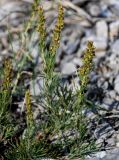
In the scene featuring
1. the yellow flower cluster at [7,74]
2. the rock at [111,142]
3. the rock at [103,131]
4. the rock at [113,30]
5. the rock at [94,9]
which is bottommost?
the rock at [111,142]

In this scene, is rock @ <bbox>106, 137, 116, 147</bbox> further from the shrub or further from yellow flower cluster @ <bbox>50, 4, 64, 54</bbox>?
yellow flower cluster @ <bbox>50, 4, 64, 54</bbox>

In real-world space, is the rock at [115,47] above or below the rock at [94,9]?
below

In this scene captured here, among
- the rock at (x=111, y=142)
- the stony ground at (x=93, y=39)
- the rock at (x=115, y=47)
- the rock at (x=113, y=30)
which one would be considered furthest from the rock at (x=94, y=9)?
the rock at (x=111, y=142)

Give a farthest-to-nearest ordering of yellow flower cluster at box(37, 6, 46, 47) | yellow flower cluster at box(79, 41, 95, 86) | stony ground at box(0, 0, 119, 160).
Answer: stony ground at box(0, 0, 119, 160) → yellow flower cluster at box(37, 6, 46, 47) → yellow flower cluster at box(79, 41, 95, 86)

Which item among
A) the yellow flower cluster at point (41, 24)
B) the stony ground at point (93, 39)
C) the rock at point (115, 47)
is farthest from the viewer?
the rock at point (115, 47)

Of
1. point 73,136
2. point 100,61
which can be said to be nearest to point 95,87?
point 100,61

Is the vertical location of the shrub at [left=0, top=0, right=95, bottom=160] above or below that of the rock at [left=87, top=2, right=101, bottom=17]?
below

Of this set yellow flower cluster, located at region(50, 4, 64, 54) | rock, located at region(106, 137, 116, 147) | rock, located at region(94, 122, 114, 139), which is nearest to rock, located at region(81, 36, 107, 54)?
rock, located at region(94, 122, 114, 139)

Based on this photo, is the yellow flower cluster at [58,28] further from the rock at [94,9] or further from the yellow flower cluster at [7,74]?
the rock at [94,9]

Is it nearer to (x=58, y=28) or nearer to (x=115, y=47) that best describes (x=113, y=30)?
(x=115, y=47)
